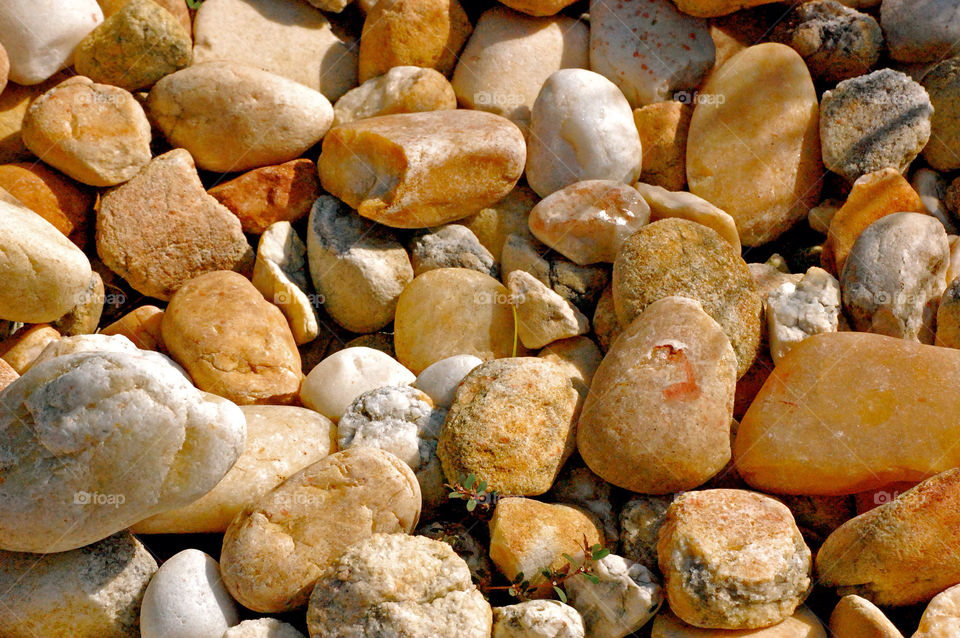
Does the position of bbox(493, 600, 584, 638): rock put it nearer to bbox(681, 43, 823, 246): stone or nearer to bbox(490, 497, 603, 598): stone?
bbox(490, 497, 603, 598): stone

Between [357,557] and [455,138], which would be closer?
[357,557]

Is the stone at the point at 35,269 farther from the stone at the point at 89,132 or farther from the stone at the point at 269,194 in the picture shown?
the stone at the point at 269,194

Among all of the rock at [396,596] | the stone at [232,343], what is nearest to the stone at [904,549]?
the rock at [396,596]

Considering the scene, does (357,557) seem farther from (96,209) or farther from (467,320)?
(96,209)

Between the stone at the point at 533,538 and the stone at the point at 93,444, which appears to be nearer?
the stone at the point at 93,444

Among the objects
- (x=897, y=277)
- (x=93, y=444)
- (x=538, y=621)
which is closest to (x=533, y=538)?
(x=538, y=621)

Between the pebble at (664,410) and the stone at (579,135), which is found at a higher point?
the stone at (579,135)

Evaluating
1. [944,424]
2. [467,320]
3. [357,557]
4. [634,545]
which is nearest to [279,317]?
[467,320]

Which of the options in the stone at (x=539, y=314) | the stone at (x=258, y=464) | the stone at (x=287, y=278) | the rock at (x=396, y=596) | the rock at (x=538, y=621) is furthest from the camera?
the stone at (x=287, y=278)
